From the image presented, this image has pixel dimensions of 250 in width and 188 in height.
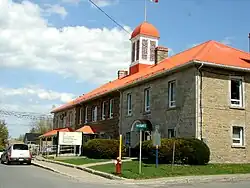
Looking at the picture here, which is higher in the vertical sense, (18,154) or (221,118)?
(221,118)

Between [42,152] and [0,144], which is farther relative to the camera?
[0,144]

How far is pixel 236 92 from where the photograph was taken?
1073 inches

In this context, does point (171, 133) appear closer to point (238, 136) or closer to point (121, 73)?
point (238, 136)

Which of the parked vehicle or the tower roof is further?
the tower roof

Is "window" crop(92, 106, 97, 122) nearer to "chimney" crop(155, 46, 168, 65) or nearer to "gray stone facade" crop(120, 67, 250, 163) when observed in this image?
"chimney" crop(155, 46, 168, 65)

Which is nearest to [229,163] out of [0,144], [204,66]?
[204,66]

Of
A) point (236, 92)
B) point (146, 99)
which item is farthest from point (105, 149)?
point (236, 92)

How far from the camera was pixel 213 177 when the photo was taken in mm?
19359

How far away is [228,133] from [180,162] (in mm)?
4050

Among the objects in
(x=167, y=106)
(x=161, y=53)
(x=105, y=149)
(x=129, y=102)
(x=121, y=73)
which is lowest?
(x=105, y=149)

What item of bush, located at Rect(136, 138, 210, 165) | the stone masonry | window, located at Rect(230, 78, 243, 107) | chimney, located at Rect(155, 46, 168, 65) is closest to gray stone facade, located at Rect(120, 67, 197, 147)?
the stone masonry

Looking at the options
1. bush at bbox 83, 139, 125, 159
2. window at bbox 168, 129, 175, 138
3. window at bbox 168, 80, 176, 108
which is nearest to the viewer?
window at bbox 168, 129, 175, 138

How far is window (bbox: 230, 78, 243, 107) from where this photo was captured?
26984 millimetres

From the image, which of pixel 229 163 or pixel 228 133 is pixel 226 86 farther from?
pixel 229 163
